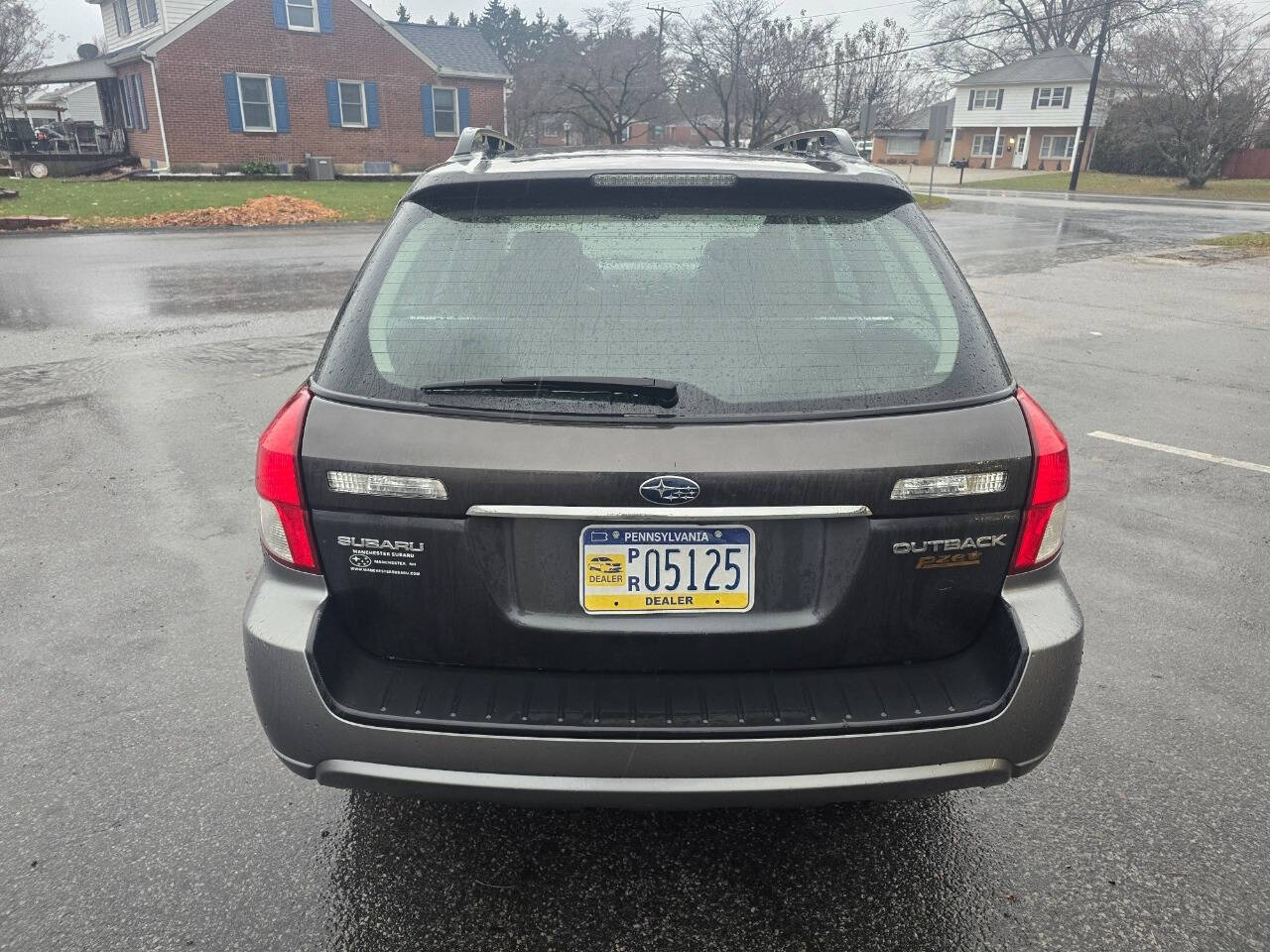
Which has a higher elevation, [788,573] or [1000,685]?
[788,573]

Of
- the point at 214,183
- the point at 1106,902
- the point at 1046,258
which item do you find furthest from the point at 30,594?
the point at 214,183

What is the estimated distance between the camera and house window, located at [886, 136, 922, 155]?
246ft

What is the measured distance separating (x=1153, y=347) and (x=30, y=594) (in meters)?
9.40

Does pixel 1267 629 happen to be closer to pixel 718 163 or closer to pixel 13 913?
pixel 718 163

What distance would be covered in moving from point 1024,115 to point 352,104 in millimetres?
49065

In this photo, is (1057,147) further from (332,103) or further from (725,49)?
(332,103)

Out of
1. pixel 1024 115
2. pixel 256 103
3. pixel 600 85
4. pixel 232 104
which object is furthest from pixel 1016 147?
pixel 232 104

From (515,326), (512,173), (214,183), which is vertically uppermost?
(512,173)

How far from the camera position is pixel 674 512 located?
1.96 meters

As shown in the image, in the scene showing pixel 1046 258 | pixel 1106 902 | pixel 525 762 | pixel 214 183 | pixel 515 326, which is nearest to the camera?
pixel 525 762

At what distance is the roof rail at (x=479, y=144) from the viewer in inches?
114

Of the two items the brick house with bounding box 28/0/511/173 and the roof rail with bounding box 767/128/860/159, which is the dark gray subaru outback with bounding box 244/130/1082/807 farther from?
the brick house with bounding box 28/0/511/173

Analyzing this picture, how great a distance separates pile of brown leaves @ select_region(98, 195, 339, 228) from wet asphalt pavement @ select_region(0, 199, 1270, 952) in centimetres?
1505

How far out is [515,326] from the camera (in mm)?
2176
